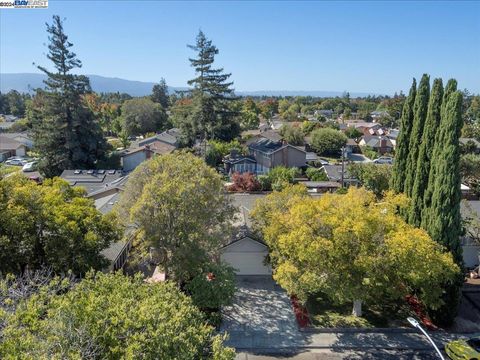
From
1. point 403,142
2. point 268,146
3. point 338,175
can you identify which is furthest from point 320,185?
point 403,142

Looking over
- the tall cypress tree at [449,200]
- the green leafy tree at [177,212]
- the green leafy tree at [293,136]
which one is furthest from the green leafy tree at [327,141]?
the green leafy tree at [177,212]

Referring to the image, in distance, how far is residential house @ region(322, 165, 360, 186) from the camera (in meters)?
44.9

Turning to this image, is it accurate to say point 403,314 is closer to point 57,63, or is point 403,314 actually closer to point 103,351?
point 103,351

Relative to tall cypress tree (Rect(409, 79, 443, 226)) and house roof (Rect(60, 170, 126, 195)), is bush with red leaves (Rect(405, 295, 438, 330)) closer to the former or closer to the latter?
tall cypress tree (Rect(409, 79, 443, 226))

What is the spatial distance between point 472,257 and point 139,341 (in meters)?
23.6

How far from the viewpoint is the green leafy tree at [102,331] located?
9.04 m

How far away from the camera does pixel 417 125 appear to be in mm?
22078

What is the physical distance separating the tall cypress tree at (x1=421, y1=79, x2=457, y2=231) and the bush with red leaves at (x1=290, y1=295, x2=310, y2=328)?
775 cm

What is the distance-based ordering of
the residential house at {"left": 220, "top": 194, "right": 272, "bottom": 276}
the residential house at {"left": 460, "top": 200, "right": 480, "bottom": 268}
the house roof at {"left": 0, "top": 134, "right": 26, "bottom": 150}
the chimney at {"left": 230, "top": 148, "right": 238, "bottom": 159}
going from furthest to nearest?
the house roof at {"left": 0, "top": 134, "right": 26, "bottom": 150}, the chimney at {"left": 230, "top": 148, "right": 238, "bottom": 159}, the residential house at {"left": 220, "top": 194, "right": 272, "bottom": 276}, the residential house at {"left": 460, "top": 200, "right": 480, "bottom": 268}

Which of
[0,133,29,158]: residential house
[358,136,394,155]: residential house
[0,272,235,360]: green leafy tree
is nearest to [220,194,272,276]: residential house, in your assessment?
[0,272,235,360]: green leafy tree

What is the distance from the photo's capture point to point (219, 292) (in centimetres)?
1805

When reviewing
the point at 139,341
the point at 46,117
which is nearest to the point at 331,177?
the point at 46,117

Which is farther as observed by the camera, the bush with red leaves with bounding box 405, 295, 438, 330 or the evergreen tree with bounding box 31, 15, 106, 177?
the evergreen tree with bounding box 31, 15, 106, 177

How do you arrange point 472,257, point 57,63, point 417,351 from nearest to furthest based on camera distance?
point 417,351
point 472,257
point 57,63
